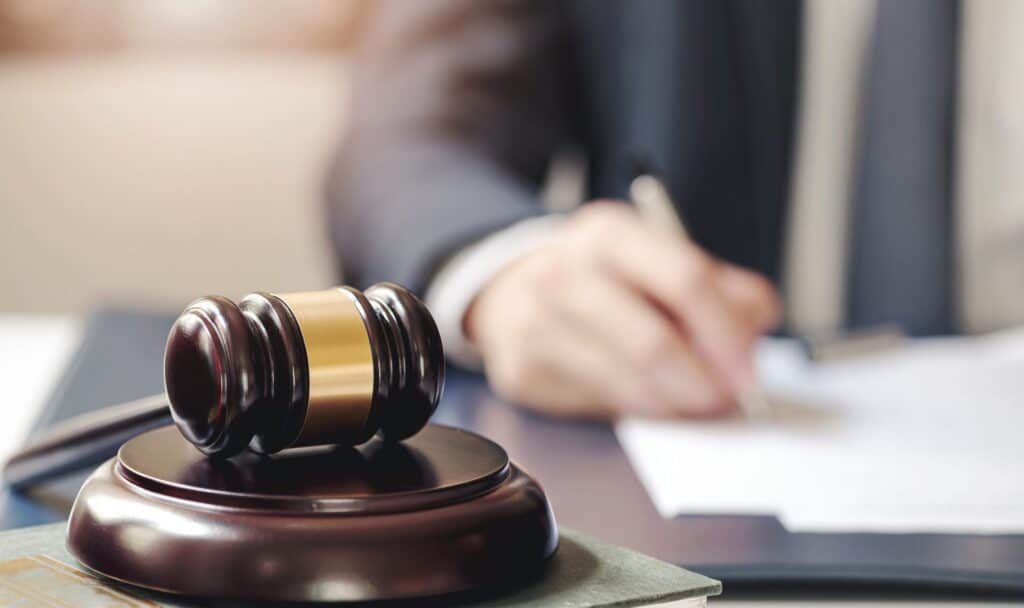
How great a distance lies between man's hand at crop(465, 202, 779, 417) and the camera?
24.5 inches

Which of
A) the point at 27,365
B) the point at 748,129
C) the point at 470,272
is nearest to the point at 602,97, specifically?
the point at 748,129

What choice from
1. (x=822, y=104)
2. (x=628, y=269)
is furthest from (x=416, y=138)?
(x=822, y=104)

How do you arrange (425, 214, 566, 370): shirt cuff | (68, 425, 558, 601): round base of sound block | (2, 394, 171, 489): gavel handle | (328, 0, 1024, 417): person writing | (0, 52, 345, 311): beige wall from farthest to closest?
(0, 52, 345, 311): beige wall → (328, 0, 1024, 417): person writing → (425, 214, 566, 370): shirt cuff → (2, 394, 171, 489): gavel handle → (68, 425, 558, 601): round base of sound block

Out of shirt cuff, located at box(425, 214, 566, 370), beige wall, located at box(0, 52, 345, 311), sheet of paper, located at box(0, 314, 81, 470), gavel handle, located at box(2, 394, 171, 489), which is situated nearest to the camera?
gavel handle, located at box(2, 394, 171, 489)

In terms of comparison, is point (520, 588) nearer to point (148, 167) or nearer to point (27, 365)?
point (27, 365)

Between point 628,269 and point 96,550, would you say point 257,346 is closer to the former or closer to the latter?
point 96,550

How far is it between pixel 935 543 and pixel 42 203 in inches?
63.4

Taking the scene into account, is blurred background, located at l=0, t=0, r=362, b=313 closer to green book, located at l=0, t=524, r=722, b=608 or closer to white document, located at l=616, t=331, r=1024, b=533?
white document, located at l=616, t=331, r=1024, b=533

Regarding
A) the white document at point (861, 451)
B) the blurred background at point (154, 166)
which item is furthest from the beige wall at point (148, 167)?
the white document at point (861, 451)

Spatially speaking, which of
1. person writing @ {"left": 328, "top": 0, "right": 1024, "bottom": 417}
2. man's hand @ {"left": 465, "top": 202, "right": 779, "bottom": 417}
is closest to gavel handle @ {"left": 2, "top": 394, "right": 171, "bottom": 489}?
man's hand @ {"left": 465, "top": 202, "right": 779, "bottom": 417}

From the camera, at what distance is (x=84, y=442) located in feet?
1.23

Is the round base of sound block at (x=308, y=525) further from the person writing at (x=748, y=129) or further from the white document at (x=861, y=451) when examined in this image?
the person writing at (x=748, y=129)

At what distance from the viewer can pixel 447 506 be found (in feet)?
0.86

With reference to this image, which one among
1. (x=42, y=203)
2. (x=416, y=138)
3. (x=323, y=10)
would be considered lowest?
(x=42, y=203)
